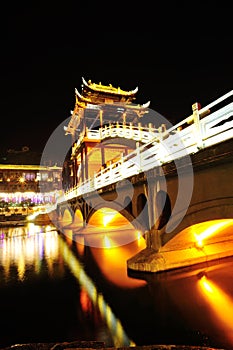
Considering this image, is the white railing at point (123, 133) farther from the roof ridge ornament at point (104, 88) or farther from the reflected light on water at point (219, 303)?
the reflected light on water at point (219, 303)

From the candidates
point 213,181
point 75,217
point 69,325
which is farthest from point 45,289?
point 75,217

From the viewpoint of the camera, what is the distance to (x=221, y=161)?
277 inches

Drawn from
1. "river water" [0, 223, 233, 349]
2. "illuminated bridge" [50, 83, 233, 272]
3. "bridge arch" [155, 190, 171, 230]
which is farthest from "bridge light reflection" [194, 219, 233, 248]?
"bridge arch" [155, 190, 171, 230]

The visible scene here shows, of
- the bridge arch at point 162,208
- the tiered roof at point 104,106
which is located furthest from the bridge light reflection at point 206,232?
the tiered roof at point 104,106

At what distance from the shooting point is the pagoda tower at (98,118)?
105 feet

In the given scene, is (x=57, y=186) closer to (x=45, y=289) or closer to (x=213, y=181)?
(x=45, y=289)

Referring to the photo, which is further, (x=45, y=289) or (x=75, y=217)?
(x=75, y=217)

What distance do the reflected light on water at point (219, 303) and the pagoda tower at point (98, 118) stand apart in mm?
21904

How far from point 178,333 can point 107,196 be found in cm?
1001

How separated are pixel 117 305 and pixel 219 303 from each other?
3552mm

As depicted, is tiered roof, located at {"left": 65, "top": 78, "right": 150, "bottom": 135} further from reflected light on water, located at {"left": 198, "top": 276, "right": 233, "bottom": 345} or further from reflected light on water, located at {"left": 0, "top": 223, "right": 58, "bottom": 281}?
reflected light on water, located at {"left": 198, "top": 276, "right": 233, "bottom": 345}

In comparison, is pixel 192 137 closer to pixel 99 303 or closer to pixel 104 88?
pixel 99 303

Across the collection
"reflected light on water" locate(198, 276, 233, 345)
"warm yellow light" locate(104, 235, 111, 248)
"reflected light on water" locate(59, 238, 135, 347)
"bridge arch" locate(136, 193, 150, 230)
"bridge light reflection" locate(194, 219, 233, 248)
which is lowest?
"reflected light on water" locate(59, 238, 135, 347)

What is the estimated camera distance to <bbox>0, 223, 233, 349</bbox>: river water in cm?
721
